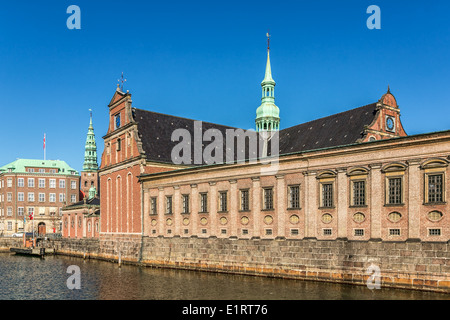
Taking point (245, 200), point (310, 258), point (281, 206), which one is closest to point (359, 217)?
point (310, 258)

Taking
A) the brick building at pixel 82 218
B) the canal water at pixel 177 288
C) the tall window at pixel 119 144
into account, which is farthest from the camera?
the brick building at pixel 82 218

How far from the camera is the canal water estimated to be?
101 feet

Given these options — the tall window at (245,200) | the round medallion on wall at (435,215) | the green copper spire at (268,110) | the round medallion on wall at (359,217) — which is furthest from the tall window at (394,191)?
the green copper spire at (268,110)

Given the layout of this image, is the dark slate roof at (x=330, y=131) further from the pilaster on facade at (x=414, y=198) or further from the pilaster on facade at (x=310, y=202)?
the pilaster on facade at (x=414, y=198)

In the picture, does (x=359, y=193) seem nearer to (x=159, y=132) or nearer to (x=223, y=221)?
(x=223, y=221)

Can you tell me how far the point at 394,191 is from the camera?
33.9m

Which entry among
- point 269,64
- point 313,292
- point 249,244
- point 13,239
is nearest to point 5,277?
point 249,244

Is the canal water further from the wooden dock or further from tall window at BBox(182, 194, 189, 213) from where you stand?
the wooden dock

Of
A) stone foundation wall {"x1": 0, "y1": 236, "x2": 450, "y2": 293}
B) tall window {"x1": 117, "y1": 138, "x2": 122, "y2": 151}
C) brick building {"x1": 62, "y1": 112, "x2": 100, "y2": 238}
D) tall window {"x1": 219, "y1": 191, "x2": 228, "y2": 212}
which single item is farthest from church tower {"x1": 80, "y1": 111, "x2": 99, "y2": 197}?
tall window {"x1": 219, "y1": 191, "x2": 228, "y2": 212}

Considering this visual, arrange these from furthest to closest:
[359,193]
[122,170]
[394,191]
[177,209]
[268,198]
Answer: [122,170], [177,209], [268,198], [359,193], [394,191]

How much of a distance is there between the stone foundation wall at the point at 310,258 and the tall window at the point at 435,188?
126 inches

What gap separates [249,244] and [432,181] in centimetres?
1812

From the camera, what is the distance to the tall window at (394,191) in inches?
1323

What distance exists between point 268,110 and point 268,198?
1451 inches
